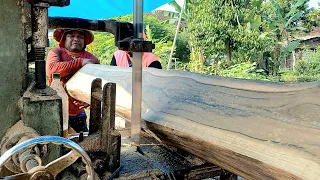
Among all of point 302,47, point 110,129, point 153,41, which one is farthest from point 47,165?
point 302,47

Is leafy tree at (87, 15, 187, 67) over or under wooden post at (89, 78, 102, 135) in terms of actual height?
over

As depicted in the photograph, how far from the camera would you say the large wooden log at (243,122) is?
3.59 ft

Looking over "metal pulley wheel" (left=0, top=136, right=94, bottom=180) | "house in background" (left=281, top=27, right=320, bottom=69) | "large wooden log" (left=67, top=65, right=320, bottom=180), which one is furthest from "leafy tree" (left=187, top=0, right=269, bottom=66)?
"metal pulley wheel" (left=0, top=136, right=94, bottom=180)

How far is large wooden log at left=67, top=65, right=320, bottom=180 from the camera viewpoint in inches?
43.0

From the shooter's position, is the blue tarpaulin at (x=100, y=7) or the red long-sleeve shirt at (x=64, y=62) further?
the blue tarpaulin at (x=100, y=7)

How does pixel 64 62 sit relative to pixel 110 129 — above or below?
above

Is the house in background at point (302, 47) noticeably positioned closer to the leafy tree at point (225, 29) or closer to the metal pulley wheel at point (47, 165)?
the leafy tree at point (225, 29)

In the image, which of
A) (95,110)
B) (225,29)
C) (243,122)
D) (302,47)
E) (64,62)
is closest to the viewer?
(243,122)

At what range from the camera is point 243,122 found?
1331mm

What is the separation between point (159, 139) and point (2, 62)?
3.23 feet

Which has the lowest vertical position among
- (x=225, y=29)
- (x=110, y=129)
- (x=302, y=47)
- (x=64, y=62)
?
(x=110, y=129)

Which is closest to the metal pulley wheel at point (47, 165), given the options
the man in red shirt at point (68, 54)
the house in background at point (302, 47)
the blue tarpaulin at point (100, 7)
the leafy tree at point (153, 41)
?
the man in red shirt at point (68, 54)

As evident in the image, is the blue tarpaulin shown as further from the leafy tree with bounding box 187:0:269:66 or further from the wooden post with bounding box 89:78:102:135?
the leafy tree with bounding box 187:0:269:66

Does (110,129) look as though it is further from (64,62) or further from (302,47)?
(302,47)
